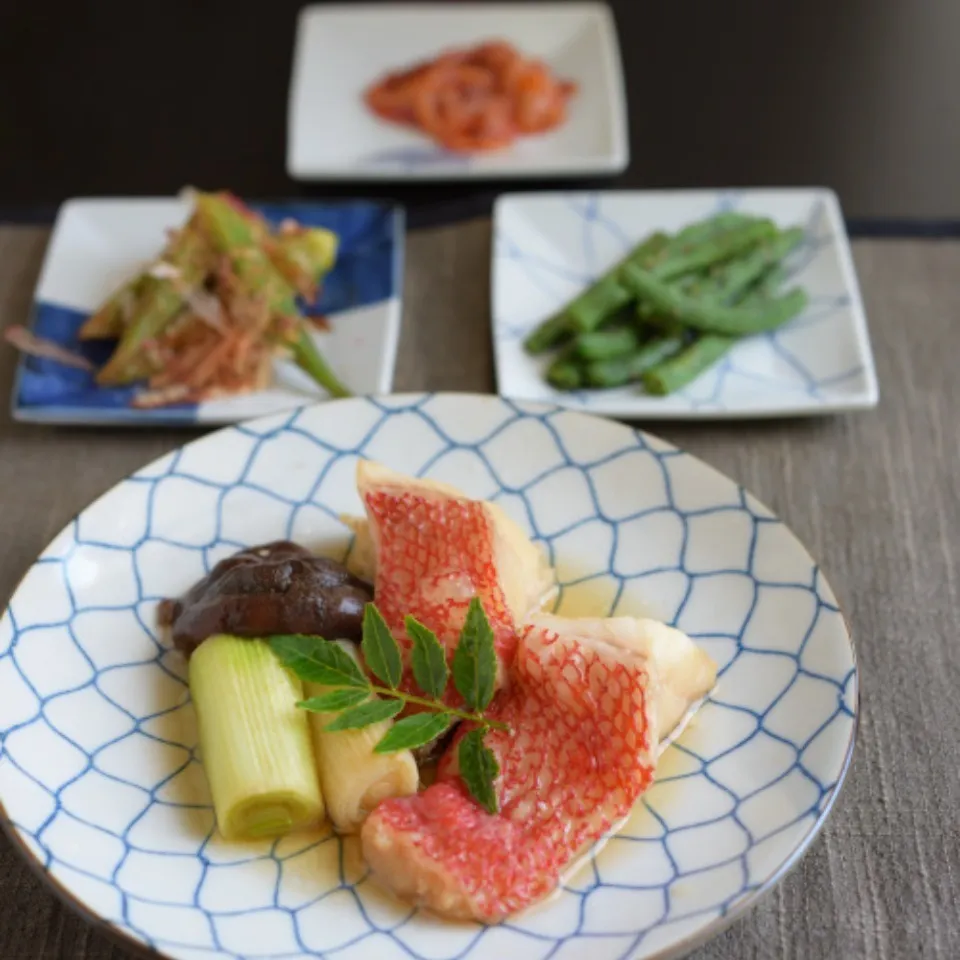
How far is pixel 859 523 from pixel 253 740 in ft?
3.26

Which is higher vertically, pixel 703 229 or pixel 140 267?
pixel 703 229

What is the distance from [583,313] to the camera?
219cm

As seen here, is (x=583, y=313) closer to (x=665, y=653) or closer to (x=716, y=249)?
(x=716, y=249)

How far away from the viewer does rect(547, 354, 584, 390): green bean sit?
2.12 m

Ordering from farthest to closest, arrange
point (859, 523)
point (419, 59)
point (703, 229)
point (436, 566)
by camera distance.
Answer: point (419, 59) → point (703, 229) → point (859, 523) → point (436, 566)

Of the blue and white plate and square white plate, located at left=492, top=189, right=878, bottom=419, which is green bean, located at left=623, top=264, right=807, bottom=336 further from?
the blue and white plate

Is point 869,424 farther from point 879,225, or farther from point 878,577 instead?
point 879,225

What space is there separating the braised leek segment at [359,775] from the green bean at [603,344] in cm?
93

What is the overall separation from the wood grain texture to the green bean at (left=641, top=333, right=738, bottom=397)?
75 mm

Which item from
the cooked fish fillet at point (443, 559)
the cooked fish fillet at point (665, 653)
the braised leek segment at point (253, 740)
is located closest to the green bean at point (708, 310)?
the cooked fish fillet at point (443, 559)

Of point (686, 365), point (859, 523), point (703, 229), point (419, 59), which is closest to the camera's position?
point (859, 523)

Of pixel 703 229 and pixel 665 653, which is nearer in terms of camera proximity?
pixel 665 653

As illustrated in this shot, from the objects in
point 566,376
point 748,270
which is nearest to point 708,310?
point 748,270

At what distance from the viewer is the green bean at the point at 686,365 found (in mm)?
2078
